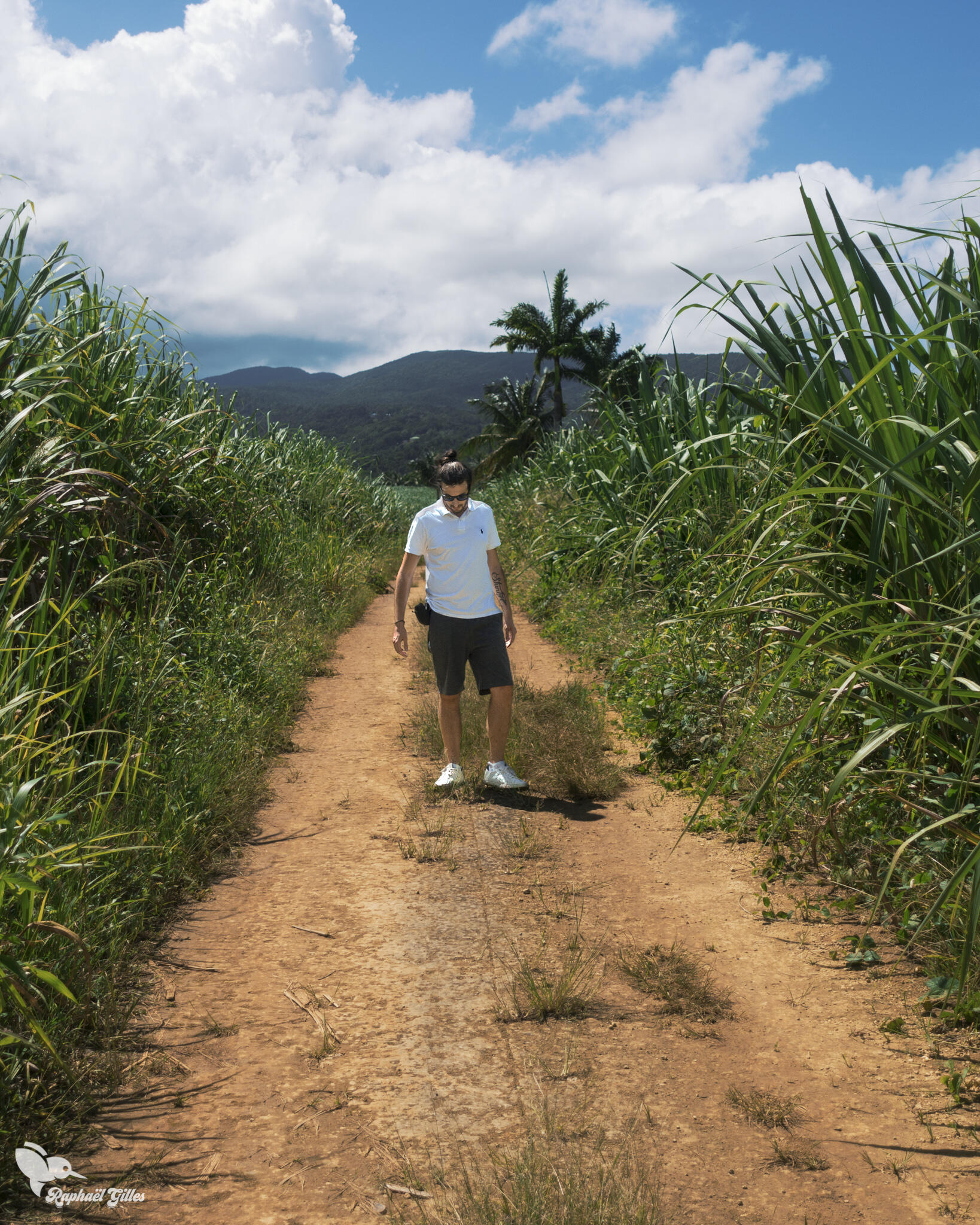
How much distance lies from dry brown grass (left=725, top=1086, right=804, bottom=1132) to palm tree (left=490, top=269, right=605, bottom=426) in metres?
41.1

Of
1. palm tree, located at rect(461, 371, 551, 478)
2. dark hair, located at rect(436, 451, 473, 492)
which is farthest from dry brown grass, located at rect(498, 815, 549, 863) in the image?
palm tree, located at rect(461, 371, 551, 478)

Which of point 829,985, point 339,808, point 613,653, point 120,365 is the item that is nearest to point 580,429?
point 613,653

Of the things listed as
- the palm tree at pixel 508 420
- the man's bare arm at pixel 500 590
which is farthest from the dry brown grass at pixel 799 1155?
the palm tree at pixel 508 420

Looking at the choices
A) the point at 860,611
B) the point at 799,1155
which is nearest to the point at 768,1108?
the point at 799,1155

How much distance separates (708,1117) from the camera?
2.33 meters

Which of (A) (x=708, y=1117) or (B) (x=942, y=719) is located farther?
(B) (x=942, y=719)

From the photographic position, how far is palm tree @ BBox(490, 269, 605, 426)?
42.5 metres

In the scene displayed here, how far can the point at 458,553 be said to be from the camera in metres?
5.10

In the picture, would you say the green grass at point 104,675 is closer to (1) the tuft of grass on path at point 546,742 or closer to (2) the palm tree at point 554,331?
(1) the tuft of grass on path at point 546,742

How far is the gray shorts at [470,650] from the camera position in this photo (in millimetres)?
5086

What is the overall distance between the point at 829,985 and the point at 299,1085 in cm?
176

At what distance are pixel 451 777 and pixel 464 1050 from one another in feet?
7.98

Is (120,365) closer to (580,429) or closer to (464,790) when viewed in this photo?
(464,790)

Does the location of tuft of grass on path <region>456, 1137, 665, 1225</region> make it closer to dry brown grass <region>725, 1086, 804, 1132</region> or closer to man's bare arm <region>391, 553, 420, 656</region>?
dry brown grass <region>725, 1086, 804, 1132</region>
